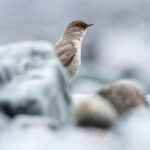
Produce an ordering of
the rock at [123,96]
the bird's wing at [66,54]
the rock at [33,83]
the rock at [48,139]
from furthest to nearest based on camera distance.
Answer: the bird's wing at [66,54], the rock at [123,96], the rock at [33,83], the rock at [48,139]

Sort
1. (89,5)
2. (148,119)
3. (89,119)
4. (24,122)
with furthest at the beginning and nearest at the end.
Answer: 1. (89,5)
2. (148,119)
3. (89,119)
4. (24,122)

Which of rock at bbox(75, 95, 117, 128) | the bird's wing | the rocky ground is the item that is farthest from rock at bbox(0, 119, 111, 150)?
the bird's wing

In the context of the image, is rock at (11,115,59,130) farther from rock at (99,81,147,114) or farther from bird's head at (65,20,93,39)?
bird's head at (65,20,93,39)

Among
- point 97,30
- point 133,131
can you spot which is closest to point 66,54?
point 133,131

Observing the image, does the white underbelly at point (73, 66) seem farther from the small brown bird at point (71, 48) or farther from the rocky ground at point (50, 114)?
the rocky ground at point (50, 114)

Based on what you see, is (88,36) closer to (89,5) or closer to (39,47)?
(89,5)

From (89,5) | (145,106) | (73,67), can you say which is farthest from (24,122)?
(89,5)

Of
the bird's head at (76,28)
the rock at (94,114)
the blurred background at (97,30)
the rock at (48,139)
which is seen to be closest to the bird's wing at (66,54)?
the bird's head at (76,28)
